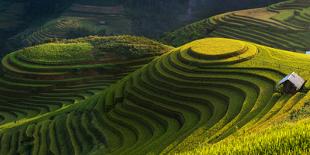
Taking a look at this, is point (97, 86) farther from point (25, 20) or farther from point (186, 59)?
point (25, 20)

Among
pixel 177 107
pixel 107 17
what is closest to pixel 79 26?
pixel 107 17

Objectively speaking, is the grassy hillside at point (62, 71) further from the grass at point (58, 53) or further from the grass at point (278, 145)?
the grass at point (278, 145)

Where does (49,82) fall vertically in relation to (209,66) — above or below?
below

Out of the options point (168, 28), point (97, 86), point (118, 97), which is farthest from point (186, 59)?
point (168, 28)

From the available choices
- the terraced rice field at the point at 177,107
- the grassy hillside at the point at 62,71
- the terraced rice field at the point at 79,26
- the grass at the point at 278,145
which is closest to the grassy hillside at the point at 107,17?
the terraced rice field at the point at 79,26

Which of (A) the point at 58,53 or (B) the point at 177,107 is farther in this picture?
(A) the point at 58,53

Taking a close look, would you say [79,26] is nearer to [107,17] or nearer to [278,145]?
[107,17]
